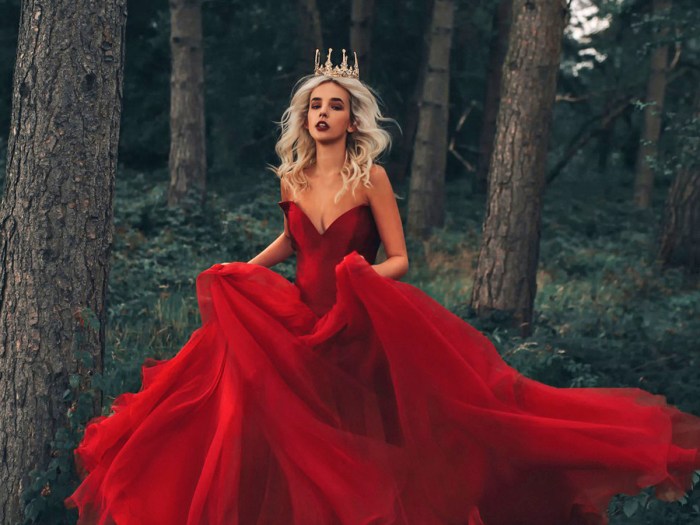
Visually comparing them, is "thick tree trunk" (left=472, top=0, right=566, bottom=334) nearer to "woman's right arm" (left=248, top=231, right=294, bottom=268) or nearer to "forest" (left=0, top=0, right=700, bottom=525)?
"forest" (left=0, top=0, right=700, bottom=525)

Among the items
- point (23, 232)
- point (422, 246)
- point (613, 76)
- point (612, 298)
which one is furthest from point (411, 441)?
point (613, 76)

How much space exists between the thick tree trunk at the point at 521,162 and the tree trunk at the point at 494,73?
12.2 metres

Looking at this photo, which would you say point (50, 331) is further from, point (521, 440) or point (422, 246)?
point (422, 246)

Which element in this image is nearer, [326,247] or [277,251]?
[326,247]

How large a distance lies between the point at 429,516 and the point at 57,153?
2.67 m

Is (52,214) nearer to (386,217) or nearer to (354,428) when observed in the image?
(386,217)

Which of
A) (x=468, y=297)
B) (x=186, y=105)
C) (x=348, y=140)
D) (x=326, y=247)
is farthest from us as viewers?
(x=186, y=105)

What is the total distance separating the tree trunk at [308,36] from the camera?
20516 mm

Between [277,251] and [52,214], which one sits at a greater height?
[52,214]

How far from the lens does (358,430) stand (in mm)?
4359

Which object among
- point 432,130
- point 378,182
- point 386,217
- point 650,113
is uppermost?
point 650,113

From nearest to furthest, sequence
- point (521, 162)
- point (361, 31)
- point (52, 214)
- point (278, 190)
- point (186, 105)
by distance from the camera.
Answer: point (52, 214) → point (521, 162) → point (186, 105) → point (278, 190) → point (361, 31)

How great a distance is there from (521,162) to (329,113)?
4577 millimetres

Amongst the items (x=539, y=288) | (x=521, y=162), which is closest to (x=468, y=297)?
(x=539, y=288)
